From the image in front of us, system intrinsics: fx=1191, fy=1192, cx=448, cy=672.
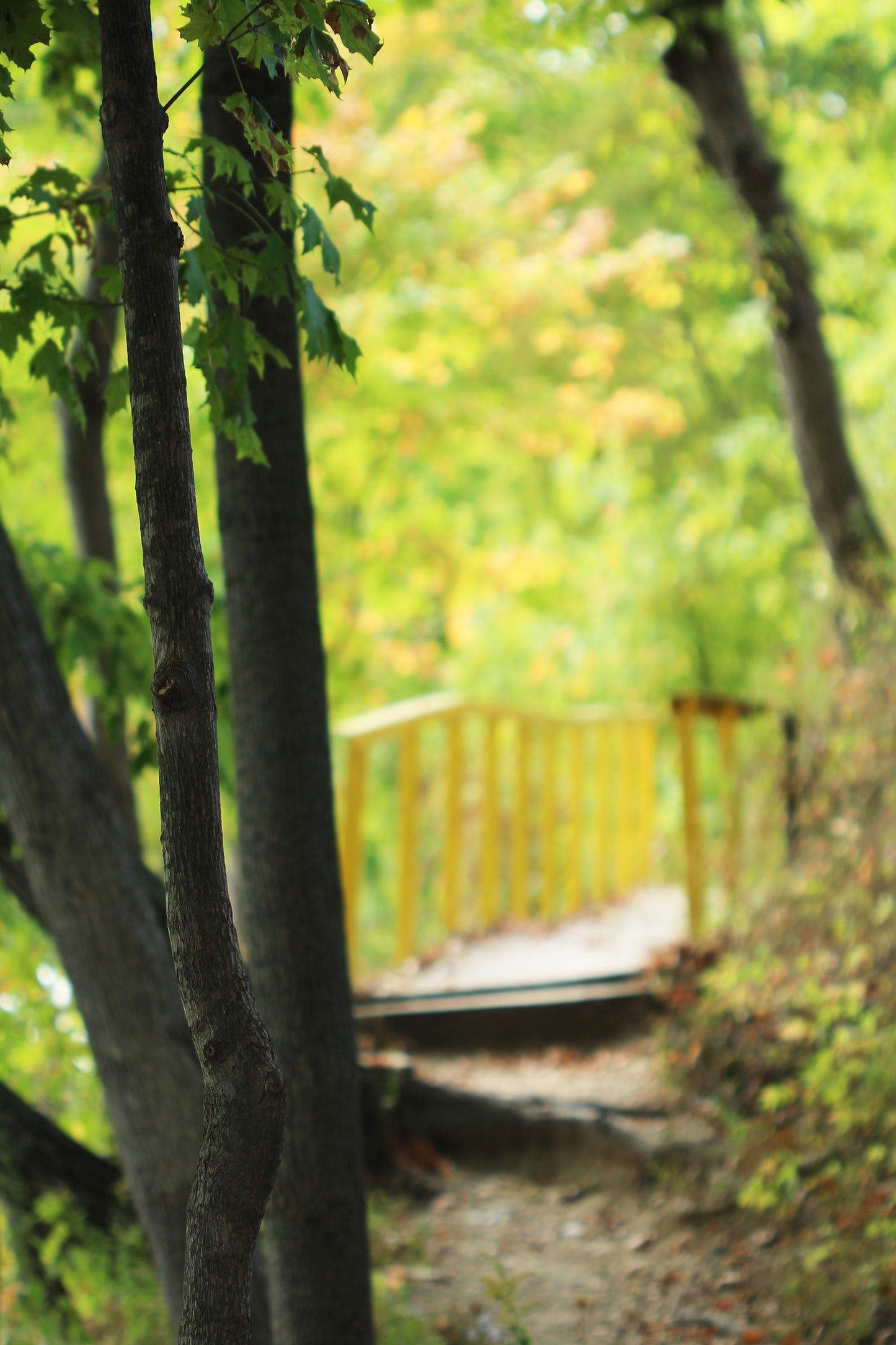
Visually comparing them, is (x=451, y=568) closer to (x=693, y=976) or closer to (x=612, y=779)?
(x=612, y=779)

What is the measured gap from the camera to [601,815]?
354 inches

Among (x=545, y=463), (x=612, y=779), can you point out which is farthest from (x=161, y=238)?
(x=545, y=463)

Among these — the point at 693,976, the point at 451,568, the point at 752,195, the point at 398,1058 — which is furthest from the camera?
the point at 451,568

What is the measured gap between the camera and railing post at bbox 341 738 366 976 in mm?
6000

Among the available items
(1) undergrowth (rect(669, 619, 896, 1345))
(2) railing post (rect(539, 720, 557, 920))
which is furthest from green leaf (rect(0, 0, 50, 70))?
(2) railing post (rect(539, 720, 557, 920))

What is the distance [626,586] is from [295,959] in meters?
7.58

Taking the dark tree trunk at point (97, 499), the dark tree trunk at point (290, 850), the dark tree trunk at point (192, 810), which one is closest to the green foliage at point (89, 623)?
the dark tree trunk at point (97, 499)

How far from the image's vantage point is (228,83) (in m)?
2.90

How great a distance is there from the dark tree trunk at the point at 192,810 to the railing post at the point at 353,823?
161 inches

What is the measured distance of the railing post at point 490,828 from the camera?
7551 mm

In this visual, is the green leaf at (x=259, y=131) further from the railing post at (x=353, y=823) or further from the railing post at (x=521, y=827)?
the railing post at (x=521, y=827)

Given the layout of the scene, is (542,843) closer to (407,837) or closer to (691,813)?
(407,837)

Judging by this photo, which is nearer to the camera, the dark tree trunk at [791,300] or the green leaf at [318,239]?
the green leaf at [318,239]

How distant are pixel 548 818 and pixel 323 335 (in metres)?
6.35
